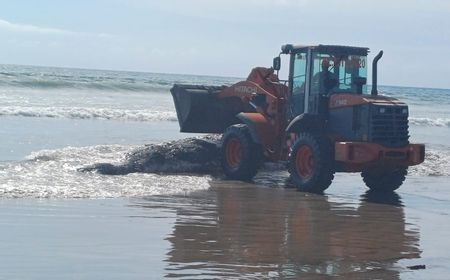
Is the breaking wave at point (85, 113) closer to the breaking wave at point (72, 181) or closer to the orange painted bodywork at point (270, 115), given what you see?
the breaking wave at point (72, 181)

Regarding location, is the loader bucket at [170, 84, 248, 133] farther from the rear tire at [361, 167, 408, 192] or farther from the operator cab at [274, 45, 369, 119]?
the rear tire at [361, 167, 408, 192]

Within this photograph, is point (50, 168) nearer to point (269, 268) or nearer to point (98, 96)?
point (269, 268)

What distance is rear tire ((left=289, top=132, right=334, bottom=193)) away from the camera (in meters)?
15.7

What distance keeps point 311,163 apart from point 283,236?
16.7 feet

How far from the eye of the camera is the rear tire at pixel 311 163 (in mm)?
15680

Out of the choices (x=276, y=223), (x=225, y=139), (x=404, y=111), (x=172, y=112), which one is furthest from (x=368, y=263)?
(x=172, y=112)

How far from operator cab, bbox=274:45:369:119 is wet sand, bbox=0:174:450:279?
1.86 metres

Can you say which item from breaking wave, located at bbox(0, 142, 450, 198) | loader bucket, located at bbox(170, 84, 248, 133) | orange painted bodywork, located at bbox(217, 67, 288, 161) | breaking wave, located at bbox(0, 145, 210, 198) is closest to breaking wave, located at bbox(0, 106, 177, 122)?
breaking wave, located at bbox(0, 142, 450, 198)

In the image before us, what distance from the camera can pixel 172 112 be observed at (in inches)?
1531

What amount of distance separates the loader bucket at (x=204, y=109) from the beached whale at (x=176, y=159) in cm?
33

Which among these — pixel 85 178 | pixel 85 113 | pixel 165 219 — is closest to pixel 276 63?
pixel 85 178

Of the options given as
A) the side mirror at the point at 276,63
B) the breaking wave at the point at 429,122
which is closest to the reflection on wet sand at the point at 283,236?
the side mirror at the point at 276,63

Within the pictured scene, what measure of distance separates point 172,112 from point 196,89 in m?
20.1

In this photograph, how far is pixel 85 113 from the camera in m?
34.8
